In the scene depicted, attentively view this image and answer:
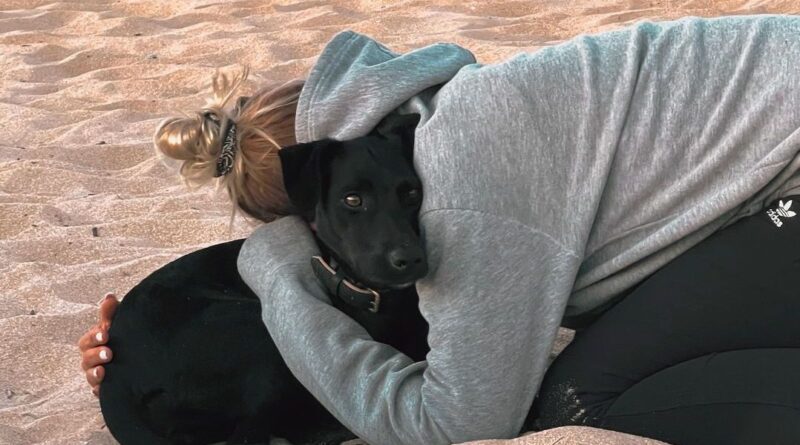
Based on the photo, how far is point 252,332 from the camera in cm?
276

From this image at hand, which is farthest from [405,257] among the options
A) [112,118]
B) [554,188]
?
[112,118]

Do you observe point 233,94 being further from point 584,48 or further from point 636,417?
point 636,417

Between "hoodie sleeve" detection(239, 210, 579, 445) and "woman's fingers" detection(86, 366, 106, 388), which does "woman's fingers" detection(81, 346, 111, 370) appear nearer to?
"woman's fingers" detection(86, 366, 106, 388)

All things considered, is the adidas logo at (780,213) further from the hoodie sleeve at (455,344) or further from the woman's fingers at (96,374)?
the woman's fingers at (96,374)

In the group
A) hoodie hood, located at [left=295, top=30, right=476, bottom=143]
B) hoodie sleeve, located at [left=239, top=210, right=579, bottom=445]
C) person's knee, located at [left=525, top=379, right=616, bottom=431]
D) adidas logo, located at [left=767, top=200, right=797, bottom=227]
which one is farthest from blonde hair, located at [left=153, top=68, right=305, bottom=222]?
adidas logo, located at [left=767, top=200, right=797, bottom=227]

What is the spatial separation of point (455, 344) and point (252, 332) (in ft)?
2.23

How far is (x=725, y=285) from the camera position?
237cm

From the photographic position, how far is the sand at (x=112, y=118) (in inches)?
126

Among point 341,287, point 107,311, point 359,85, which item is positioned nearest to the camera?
point 359,85

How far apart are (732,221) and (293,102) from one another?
111 centimetres

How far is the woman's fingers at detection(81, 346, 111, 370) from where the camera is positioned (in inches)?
108

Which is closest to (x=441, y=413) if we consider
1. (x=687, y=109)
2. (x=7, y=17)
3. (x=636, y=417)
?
(x=636, y=417)

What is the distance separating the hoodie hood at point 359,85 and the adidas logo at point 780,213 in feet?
2.58

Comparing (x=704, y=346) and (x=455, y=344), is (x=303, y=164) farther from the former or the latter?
(x=704, y=346)
